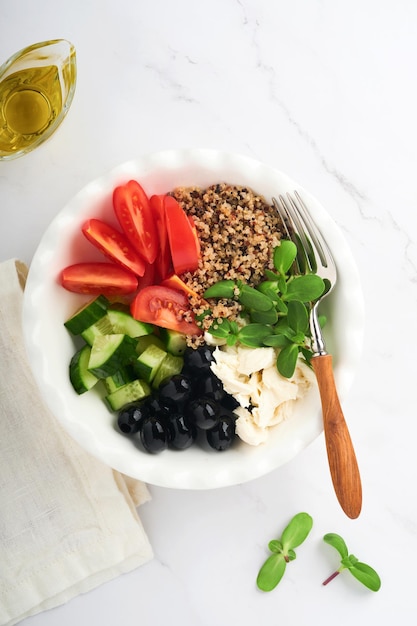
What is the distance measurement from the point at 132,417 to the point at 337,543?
0.60m

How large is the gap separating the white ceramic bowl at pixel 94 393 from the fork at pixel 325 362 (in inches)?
1.0

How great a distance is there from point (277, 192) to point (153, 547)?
876mm

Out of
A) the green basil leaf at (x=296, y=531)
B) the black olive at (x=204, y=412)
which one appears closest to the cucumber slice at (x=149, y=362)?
the black olive at (x=204, y=412)

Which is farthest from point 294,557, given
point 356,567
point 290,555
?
point 356,567

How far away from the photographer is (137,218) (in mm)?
1462

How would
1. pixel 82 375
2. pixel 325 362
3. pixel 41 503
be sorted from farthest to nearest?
pixel 41 503, pixel 82 375, pixel 325 362

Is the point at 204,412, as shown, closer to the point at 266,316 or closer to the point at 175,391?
the point at 175,391

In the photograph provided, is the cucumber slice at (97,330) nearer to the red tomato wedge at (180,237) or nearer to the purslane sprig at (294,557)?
the red tomato wedge at (180,237)

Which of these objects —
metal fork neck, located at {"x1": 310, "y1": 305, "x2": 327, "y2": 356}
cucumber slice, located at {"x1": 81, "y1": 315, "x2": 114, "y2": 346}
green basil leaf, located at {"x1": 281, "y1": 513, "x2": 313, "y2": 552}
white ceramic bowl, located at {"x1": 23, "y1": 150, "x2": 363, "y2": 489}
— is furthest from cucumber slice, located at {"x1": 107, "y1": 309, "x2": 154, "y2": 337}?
green basil leaf, located at {"x1": 281, "y1": 513, "x2": 313, "y2": 552}

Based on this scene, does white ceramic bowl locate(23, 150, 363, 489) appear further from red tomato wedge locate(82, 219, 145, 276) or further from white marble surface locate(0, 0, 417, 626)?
white marble surface locate(0, 0, 417, 626)

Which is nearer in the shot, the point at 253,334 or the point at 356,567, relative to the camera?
the point at 253,334

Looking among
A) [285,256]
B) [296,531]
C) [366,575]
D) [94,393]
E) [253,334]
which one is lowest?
[366,575]

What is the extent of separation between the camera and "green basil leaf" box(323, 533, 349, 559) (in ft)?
5.41

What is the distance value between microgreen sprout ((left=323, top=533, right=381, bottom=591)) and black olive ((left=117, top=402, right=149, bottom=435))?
0.56 metres
